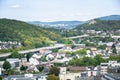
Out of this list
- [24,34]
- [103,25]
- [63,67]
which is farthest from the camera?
[103,25]

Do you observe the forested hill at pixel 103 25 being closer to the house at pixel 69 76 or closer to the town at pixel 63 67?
the town at pixel 63 67

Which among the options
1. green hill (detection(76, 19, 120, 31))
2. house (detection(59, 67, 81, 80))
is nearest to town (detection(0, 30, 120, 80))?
house (detection(59, 67, 81, 80))

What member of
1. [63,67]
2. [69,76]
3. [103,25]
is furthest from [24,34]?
[69,76]

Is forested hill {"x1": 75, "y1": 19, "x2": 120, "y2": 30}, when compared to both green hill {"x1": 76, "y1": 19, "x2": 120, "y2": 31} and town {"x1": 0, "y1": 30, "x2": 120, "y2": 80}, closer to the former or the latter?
green hill {"x1": 76, "y1": 19, "x2": 120, "y2": 31}

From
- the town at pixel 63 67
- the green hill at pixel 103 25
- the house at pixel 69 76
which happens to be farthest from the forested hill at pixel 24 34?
the house at pixel 69 76

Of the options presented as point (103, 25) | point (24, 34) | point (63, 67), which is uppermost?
point (63, 67)

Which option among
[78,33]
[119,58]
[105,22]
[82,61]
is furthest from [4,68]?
[105,22]

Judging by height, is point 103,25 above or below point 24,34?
below

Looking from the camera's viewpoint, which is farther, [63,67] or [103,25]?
[103,25]

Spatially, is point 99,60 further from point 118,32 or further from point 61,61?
point 118,32

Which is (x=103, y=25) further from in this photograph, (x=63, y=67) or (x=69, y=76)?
(x=69, y=76)
